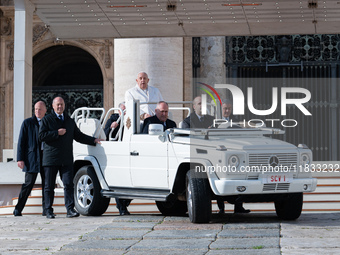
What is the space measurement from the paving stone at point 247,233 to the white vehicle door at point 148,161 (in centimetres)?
174

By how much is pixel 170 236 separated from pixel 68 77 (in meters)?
22.1

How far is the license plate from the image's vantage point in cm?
1001

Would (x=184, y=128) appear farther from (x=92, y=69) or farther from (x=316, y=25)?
(x=92, y=69)

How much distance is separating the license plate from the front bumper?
40 mm

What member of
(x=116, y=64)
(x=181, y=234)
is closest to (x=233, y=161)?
(x=181, y=234)

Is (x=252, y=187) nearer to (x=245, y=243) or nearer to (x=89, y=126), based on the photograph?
(x=245, y=243)

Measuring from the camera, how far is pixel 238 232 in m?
9.22

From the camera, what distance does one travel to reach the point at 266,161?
10.1m

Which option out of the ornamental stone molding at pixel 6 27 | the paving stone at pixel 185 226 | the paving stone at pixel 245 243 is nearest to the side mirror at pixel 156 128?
the paving stone at pixel 185 226

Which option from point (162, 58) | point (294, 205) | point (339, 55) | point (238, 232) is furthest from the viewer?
point (339, 55)

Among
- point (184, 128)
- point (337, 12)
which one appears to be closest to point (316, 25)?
point (337, 12)

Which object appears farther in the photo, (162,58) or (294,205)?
(162,58)

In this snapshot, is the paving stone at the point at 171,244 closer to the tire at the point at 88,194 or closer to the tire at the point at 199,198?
the tire at the point at 199,198

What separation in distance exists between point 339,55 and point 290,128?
2783 mm
